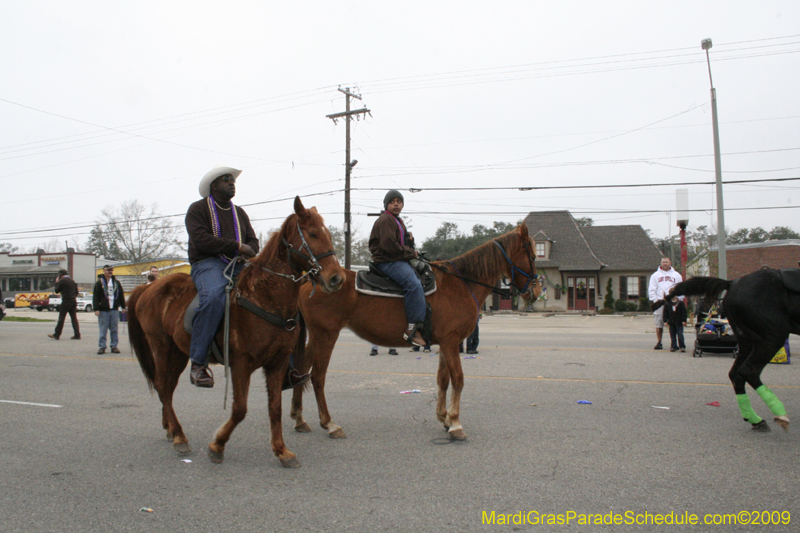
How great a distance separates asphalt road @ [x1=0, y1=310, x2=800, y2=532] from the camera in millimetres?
3604

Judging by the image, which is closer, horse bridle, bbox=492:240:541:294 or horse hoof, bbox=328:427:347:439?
horse hoof, bbox=328:427:347:439

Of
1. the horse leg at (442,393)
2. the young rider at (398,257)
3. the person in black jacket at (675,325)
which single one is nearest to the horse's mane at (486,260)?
the young rider at (398,257)

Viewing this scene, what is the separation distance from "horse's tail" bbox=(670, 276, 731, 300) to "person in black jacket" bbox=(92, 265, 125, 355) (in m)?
11.9

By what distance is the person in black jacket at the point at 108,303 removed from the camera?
13.0 meters

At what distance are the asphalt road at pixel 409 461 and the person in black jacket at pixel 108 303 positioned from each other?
4.64 m

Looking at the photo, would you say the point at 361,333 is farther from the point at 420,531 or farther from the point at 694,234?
the point at 694,234

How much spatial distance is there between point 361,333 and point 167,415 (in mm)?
2047

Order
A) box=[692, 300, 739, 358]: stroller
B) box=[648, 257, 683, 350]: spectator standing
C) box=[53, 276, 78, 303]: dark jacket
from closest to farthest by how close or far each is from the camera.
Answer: box=[692, 300, 739, 358]: stroller
box=[648, 257, 683, 350]: spectator standing
box=[53, 276, 78, 303]: dark jacket

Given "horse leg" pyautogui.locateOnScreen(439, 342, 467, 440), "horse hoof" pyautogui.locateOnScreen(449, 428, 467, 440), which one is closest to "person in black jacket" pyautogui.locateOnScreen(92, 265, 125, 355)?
"horse leg" pyautogui.locateOnScreen(439, 342, 467, 440)

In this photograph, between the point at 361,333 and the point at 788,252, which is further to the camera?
the point at 788,252

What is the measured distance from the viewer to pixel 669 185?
81.6 ft

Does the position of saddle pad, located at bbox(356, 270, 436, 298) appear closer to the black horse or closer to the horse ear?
the horse ear

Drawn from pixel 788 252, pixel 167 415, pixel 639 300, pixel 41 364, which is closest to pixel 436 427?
pixel 167 415

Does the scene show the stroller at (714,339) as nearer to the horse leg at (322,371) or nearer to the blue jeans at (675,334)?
the blue jeans at (675,334)
